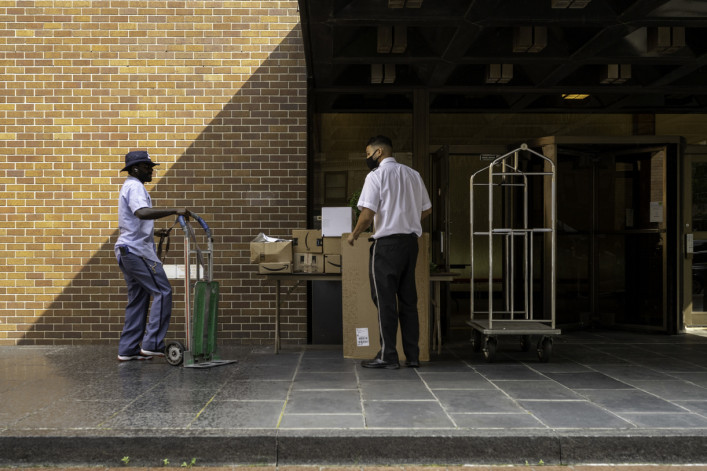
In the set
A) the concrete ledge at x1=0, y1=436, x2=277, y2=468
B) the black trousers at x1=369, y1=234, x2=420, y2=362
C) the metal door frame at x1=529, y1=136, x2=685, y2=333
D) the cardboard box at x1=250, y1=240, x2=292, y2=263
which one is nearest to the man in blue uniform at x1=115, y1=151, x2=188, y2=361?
the cardboard box at x1=250, y1=240, x2=292, y2=263

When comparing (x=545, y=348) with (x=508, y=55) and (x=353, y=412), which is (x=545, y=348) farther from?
(x=508, y=55)

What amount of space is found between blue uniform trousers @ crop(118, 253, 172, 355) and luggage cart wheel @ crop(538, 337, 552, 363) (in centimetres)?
374

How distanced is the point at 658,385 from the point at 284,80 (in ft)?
16.8

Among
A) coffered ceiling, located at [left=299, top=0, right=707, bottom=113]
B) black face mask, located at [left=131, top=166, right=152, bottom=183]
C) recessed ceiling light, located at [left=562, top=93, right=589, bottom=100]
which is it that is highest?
coffered ceiling, located at [left=299, top=0, right=707, bottom=113]

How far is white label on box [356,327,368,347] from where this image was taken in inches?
266

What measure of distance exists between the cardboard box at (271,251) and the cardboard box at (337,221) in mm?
445

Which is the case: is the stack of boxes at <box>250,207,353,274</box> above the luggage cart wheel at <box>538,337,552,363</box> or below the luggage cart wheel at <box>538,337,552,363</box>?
above

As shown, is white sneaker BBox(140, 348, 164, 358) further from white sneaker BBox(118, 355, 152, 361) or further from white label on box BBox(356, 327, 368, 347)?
white label on box BBox(356, 327, 368, 347)

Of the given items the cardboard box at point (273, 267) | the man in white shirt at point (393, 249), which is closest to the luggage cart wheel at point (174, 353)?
the cardboard box at point (273, 267)

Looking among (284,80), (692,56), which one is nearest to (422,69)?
(284,80)

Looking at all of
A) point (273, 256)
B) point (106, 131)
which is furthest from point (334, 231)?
point (106, 131)

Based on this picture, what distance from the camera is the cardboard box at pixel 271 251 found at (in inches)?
274

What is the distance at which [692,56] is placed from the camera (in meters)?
7.04

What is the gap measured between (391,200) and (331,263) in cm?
132
